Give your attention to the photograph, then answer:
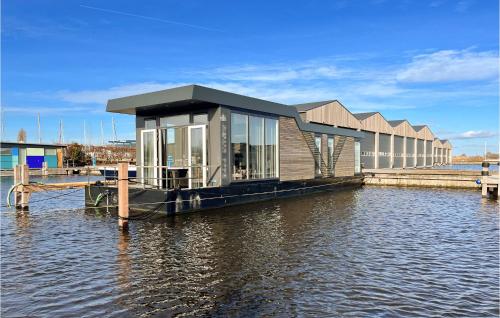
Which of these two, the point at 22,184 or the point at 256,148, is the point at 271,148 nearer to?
the point at 256,148

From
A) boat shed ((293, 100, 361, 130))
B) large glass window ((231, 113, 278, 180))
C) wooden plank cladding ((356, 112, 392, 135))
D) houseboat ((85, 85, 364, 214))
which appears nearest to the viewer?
houseboat ((85, 85, 364, 214))

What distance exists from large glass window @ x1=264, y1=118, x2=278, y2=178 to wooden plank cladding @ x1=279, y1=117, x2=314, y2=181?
1.58 ft

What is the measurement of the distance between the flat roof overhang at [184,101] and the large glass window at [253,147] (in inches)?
24.4

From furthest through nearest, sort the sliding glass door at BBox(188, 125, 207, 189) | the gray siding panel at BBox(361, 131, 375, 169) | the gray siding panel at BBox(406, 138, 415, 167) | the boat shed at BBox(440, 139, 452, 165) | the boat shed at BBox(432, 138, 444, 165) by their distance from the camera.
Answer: the boat shed at BBox(440, 139, 452, 165) → the boat shed at BBox(432, 138, 444, 165) → the gray siding panel at BBox(406, 138, 415, 167) → the gray siding panel at BBox(361, 131, 375, 169) → the sliding glass door at BBox(188, 125, 207, 189)

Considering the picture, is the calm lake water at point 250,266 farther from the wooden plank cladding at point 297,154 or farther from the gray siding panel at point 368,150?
the gray siding panel at point 368,150

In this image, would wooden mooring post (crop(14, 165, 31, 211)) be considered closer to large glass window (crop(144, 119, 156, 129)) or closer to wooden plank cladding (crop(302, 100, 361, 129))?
large glass window (crop(144, 119, 156, 129))

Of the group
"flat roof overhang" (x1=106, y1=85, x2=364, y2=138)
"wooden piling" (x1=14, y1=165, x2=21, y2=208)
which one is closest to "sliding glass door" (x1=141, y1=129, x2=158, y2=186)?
"flat roof overhang" (x1=106, y1=85, x2=364, y2=138)

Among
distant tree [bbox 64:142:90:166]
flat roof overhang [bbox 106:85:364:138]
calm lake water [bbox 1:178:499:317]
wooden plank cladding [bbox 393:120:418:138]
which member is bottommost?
calm lake water [bbox 1:178:499:317]

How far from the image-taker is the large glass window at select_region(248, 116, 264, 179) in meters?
18.0

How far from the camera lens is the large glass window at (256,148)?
1803 cm

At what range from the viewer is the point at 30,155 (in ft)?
165

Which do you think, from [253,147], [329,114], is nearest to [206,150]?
[253,147]

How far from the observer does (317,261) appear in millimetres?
8367

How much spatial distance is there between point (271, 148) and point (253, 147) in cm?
167
